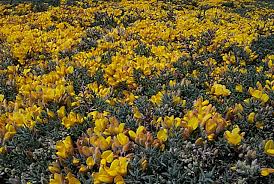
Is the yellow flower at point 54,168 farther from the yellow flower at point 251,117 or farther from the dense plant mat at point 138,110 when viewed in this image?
the yellow flower at point 251,117

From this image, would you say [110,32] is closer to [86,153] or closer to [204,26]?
[204,26]

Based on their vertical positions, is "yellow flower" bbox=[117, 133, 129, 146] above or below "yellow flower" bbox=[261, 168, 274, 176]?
above

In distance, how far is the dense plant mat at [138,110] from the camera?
7.08 ft

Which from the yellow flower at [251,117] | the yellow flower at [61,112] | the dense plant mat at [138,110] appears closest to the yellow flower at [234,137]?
the dense plant mat at [138,110]

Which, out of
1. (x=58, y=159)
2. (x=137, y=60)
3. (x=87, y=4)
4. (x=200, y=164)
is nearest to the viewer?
(x=200, y=164)

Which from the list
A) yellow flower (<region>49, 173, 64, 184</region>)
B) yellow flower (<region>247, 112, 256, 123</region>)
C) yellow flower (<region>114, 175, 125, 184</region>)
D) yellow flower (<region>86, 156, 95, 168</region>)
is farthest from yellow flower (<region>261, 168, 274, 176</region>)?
yellow flower (<region>49, 173, 64, 184</region>)

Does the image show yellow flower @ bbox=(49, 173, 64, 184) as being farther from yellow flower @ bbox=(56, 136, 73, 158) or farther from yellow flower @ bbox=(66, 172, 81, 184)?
yellow flower @ bbox=(56, 136, 73, 158)

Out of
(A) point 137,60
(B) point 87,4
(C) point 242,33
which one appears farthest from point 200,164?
(B) point 87,4

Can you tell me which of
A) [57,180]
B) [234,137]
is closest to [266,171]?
[234,137]

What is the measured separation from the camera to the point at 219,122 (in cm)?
239

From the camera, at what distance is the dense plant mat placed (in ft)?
7.08

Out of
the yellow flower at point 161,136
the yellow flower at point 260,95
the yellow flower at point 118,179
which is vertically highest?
the yellow flower at point 260,95

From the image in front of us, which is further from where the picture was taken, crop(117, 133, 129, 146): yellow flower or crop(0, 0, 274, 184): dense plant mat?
crop(117, 133, 129, 146): yellow flower

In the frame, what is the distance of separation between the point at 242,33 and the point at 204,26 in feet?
2.23
